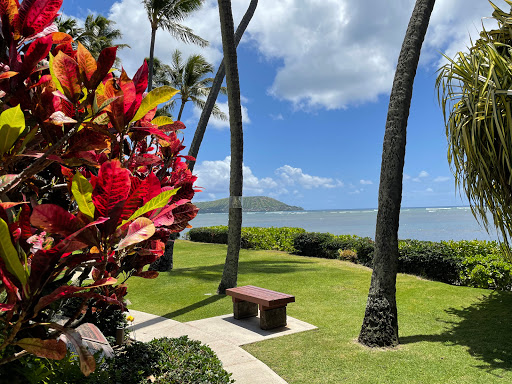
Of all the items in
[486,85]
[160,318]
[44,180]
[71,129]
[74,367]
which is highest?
[486,85]

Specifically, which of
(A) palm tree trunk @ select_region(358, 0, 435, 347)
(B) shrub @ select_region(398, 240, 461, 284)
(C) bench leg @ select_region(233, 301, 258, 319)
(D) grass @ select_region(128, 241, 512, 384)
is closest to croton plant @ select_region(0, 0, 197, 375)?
(D) grass @ select_region(128, 241, 512, 384)

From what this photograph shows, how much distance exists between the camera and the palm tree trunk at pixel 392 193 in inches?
209

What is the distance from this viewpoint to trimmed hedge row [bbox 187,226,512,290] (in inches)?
324

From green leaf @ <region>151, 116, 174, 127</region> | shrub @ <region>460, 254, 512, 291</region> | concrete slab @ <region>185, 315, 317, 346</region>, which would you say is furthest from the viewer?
shrub @ <region>460, 254, 512, 291</region>

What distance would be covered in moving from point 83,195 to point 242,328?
5.81m

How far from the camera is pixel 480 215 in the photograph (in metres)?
5.60

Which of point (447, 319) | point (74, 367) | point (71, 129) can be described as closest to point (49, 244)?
point (71, 129)

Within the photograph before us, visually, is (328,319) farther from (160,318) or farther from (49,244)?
(49,244)

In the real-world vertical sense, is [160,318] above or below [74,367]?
below

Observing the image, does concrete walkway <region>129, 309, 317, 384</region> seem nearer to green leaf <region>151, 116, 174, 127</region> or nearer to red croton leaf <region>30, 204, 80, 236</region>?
green leaf <region>151, 116, 174, 127</region>

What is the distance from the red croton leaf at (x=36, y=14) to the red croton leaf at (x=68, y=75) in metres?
0.20

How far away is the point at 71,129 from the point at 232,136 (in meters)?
7.47

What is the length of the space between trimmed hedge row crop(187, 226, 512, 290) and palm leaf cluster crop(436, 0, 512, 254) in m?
3.14

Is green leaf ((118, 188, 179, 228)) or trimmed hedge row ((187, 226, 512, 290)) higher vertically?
green leaf ((118, 188, 179, 228))
